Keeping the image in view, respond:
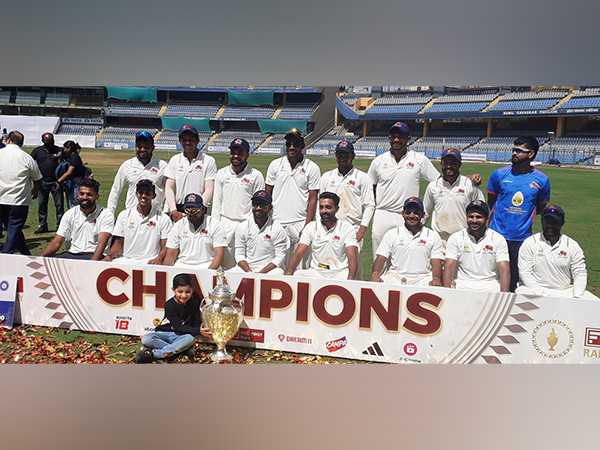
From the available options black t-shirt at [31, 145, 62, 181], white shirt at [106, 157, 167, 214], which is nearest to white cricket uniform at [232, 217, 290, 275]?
white shirt at [106, 157, 167, 214]

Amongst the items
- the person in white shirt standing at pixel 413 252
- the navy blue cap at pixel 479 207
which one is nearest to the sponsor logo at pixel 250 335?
the person in white shirt standing at pixel 413 252

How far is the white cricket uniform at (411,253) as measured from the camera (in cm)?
357

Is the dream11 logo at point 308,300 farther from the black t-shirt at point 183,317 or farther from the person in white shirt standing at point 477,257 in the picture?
the person in white shirt standing at point 477,257

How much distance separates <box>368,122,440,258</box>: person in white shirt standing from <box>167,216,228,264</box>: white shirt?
1157 mm

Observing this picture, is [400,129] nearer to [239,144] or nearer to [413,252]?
[413,252]

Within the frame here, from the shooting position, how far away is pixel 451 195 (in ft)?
12.4

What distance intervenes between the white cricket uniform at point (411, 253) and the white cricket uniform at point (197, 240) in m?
1.13

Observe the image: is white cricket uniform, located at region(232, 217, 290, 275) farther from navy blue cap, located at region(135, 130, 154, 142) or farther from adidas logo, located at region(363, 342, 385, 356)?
navy blue cap, located at region(135, 130, 154, 142)

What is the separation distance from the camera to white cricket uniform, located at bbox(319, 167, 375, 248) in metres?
4.02

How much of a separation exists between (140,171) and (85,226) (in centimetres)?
60

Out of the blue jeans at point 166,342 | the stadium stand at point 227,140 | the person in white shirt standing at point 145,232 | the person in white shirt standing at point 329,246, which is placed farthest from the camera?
the stadium stand at point 227,140

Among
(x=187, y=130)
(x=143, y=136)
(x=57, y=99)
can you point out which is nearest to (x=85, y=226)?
(x=143, y=136)

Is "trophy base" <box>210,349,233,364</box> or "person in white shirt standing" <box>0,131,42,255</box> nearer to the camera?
"trophy base" <box>210,349,233,364</box>
